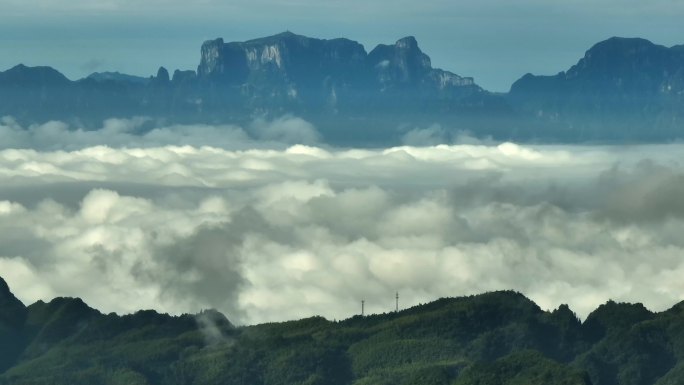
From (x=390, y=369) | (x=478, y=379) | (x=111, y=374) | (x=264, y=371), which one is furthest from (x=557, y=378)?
(x=111, y=374)

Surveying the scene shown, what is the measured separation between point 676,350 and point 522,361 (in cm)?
2705

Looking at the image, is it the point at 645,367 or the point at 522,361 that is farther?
the point at 645,367

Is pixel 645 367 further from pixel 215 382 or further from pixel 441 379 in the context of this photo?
pixel 215 382

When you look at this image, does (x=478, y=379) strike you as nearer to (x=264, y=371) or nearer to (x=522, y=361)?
(x=522, y=361)

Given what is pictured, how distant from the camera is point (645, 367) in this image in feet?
648

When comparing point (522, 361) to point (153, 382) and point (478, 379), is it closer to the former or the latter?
point (478, 379)

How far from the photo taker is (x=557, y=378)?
172 meters

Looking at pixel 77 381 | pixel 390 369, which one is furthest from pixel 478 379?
pixel 77 381

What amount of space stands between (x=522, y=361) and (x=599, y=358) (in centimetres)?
2149

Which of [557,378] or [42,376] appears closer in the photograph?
[557,378]

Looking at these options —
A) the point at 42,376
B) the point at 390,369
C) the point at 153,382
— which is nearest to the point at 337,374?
the point at 390,369

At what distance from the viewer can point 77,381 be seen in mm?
196250

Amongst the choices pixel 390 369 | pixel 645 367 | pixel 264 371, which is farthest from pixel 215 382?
pixel 645 367

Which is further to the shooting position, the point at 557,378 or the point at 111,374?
the point at 111,374
